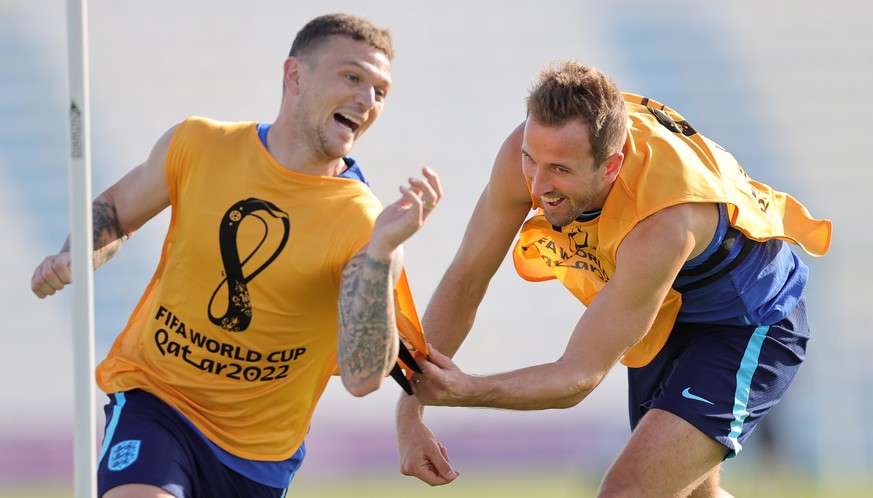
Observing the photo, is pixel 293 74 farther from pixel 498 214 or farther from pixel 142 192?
pixel 498 214

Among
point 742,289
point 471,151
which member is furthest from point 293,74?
point 471,151

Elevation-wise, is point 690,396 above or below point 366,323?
below

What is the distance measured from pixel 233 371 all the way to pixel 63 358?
515cm

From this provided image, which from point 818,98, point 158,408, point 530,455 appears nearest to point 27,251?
point 530,455

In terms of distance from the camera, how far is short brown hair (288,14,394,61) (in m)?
3.41

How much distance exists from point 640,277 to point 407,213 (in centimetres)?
93

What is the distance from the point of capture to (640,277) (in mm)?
3424

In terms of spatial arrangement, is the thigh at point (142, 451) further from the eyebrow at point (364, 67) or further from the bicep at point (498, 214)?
the bicep at point (498, 214)

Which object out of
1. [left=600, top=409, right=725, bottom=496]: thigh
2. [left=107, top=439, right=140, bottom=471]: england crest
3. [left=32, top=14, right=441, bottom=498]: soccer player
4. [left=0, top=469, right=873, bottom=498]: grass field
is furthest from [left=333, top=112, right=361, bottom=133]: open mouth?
[left=0, top=469, right=873, bottom=498]: grass field

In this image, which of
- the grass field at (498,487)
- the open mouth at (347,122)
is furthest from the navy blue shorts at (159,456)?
the grass field at (498,487)

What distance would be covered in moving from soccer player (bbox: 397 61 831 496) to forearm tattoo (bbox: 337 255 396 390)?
256 mm

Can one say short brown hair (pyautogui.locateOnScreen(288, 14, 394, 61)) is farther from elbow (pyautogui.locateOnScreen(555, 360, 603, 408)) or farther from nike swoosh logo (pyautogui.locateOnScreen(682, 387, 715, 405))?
nike swoosh logo (pyautogui.locateOnScreen(682, 387, 715, 405))

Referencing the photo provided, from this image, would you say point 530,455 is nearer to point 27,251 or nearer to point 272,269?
point 27,251

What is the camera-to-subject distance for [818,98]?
31.9 ft
